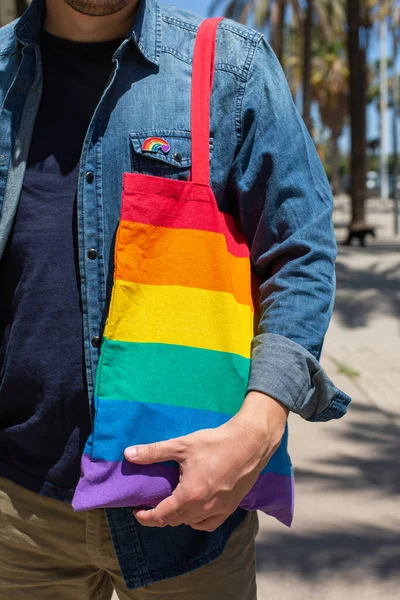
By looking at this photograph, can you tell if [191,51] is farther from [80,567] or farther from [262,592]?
[262,592]

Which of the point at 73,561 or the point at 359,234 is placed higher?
the point at 73,561

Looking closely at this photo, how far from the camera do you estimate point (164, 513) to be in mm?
1436

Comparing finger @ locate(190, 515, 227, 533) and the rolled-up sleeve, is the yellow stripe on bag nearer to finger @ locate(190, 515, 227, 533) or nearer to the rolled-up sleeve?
the rolled-up sleeve

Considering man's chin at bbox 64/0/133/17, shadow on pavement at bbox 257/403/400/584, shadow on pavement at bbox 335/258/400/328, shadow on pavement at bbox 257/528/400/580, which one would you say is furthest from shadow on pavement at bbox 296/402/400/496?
man's chin at bbox 64/0/133/17

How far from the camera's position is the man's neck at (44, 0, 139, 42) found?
169 centimetres

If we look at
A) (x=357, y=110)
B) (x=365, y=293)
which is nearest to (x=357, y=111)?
Result: (x=357, y=110)

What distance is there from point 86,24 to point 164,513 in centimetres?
100

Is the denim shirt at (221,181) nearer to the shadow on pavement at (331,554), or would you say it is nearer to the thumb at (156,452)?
the thumb at (156,452)

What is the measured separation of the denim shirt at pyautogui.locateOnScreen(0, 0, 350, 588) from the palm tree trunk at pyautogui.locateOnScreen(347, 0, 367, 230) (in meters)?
12.3

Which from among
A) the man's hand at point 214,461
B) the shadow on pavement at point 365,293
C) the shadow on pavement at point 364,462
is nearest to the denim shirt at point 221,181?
the man's hand at point 214,461

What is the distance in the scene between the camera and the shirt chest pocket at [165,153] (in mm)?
1616

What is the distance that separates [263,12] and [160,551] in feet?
99.3

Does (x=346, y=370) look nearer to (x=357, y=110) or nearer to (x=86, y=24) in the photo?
(x=86, y=24)

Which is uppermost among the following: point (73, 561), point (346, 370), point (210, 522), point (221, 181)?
point (221, 181)
